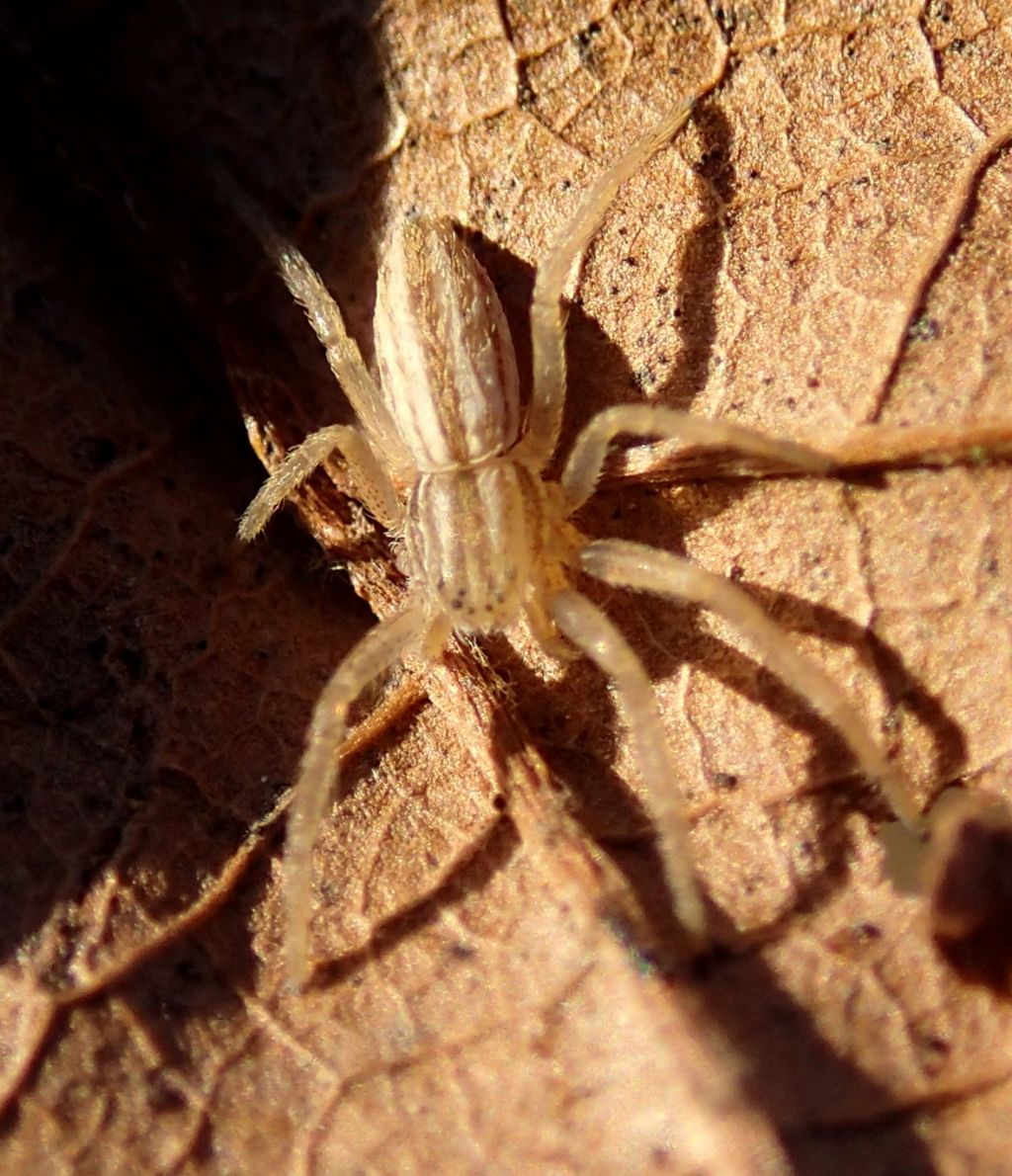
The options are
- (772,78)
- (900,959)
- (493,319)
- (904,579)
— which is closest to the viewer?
(900,959)

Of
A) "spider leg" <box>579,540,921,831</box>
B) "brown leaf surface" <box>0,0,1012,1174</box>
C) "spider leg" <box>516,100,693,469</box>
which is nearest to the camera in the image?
"brown leaf surface" <box>0,0,1012,1174</box>

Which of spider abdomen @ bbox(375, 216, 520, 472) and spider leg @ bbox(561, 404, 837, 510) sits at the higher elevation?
spider abdomen @ bbox(375, 216, 520, 472)

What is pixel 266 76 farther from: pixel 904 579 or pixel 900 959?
pixel 900 959

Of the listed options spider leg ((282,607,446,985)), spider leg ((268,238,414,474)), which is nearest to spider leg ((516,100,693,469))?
spider leg ((268,238,414,474))

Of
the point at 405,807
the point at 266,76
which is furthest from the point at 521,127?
the point at 405,807

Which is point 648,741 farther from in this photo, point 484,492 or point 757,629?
point 484,492

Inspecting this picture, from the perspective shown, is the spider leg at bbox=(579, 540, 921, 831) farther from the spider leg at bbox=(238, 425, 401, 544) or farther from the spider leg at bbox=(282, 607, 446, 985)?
the spider leg at bbox=(238, 425, 401, 544)

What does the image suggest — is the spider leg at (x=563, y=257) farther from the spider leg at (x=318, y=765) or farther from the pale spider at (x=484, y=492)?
the spider leg at (x=318, y=765)

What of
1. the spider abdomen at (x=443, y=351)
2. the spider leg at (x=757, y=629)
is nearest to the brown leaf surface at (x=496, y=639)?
the spider leg at (x=757, y=629)
